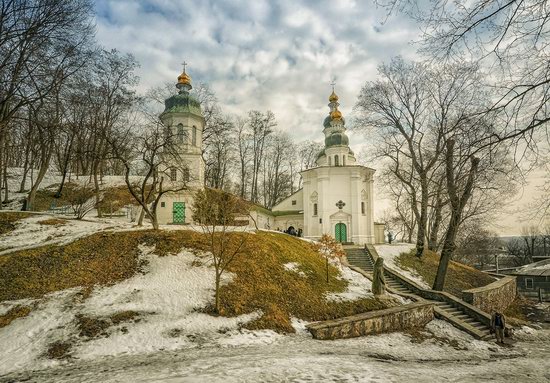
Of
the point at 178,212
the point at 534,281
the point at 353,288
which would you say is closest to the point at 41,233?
the point at 178,212

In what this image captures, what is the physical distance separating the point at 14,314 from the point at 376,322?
41.7ft

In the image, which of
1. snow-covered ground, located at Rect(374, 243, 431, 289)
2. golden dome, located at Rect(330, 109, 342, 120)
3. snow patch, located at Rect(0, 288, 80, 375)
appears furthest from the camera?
golden dome, located at Rect(330, 109, 342, 120)

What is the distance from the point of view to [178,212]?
28.8 meters

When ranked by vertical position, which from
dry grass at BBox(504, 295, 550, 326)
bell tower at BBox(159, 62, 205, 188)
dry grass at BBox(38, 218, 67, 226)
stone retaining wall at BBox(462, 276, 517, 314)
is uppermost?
bell tower at BBox(159, 62, 205, 188)

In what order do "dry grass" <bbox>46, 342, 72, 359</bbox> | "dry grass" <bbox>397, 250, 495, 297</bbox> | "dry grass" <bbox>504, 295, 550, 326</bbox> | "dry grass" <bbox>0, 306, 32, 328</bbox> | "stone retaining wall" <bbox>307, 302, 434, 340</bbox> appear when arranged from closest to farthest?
"dry grass" <bbox>46, 342, 72, 359</bbox> < "dry grass" <bbox>0, 306, 32, 328</bbox> < "stone retaining wall" <bbox>307, 302, 434, 340</bbox> < "dry grass" <bbox>504, 295, 550, 326</bbox> < "dry grass" <bbox>397, 250, 495, 297</bbox>

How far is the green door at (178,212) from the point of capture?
28.7m

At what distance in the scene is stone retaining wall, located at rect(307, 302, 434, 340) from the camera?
11.6m

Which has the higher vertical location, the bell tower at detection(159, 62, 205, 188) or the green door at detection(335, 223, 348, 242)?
the bell tower at detection(159, 62, 205, 188)

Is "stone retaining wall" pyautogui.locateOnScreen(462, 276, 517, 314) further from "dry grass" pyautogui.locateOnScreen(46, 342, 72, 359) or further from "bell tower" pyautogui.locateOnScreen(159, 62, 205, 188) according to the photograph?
"bell tower" pyautogui.locateOnScreen(159, 62, 205, 188)

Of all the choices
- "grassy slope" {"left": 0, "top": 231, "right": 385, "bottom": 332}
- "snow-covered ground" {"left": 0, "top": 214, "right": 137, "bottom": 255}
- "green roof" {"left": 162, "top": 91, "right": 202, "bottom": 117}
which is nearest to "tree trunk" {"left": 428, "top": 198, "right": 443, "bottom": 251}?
"grassy slope" {"left": 0, "top": 231, "right": 385, "bottom": 332}

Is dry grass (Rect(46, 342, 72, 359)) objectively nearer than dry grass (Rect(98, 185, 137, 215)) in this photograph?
Yes

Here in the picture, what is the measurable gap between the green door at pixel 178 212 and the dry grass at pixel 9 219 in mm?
10284

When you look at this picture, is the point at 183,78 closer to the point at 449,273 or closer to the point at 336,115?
the point at 336,115

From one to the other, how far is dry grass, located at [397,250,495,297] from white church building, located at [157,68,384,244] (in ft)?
23.4
